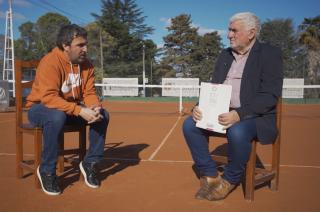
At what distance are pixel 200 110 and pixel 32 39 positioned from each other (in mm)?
58374

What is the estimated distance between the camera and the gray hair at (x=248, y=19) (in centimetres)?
335

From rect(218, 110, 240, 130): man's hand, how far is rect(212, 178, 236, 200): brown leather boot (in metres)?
0.51

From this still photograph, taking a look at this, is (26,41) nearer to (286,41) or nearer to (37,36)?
(37,36)

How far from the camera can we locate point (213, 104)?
10.8 ft

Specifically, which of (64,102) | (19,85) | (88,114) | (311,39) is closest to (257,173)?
(88,114)

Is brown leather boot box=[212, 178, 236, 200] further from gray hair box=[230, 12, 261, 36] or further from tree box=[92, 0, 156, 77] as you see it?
tree box=[92, 0, 156, 77]

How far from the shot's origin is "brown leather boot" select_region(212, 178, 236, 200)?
130 inches

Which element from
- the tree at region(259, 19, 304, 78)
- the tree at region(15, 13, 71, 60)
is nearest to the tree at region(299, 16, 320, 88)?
the tree at region(259, 19, 304, 78)

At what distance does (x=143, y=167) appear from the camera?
4570 millimetres

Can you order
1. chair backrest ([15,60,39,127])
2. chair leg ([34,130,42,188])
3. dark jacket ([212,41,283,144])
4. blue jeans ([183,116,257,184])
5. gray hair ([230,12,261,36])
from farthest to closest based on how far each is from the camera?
1. chair backrest ([15,60,39,127])
2. chair leg ([34,130,42,188])
3. gray hair ([230,12,261,36])
4. dark jacket ([212,41,283,144])
5. blue jeans ([183,116,257,184])

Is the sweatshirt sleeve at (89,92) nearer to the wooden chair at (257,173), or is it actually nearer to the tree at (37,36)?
the wooden chair at (257,173)

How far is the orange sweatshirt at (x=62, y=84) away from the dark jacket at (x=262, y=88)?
1.46 meters

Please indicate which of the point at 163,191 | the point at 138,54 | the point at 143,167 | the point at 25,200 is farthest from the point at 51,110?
the point at 138,54

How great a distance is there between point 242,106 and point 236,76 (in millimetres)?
325
